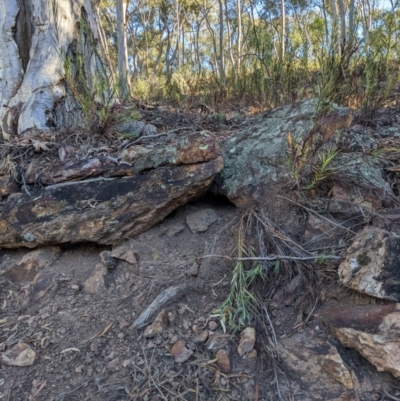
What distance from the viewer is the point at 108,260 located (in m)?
1.83

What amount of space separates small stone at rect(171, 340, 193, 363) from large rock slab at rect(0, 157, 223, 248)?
2.31 ft

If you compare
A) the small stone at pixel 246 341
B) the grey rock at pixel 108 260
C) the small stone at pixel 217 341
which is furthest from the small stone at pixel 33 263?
the small stone at pixel 246 341

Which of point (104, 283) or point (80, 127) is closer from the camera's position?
point (104, 283)

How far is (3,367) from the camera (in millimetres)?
1432

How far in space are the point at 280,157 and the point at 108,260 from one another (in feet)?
3.51

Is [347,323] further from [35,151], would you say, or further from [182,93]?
[182,93]

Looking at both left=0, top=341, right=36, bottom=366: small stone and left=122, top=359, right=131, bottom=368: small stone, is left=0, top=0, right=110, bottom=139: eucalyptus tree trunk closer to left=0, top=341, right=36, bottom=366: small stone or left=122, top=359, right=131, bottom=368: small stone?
left=0, top=341, right=36, bottom=366: small stone

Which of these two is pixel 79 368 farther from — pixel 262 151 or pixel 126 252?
pixel 262 151

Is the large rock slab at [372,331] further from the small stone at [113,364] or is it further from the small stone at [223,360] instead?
the small stone at [113,364]

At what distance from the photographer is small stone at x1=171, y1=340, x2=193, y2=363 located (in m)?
1.36

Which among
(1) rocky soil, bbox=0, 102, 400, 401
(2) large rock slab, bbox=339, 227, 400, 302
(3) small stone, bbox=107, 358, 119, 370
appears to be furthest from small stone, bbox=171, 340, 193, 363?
(2) large rock slab, bbox=339, 227, 400, 302

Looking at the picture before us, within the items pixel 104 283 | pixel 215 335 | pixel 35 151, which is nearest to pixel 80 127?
pixel 35 151

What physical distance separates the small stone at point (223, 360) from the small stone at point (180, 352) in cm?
11

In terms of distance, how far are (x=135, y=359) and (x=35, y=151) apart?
1.54 m
